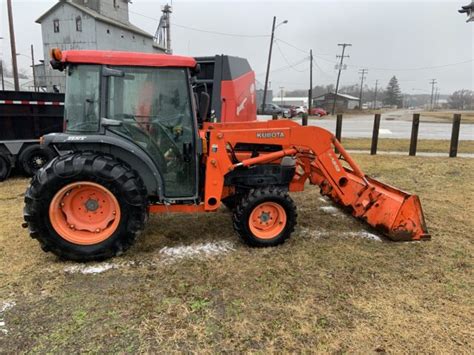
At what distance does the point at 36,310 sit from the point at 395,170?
8.35 metres

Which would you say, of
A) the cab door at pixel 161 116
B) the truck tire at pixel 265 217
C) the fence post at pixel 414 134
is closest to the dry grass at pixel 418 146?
the fence post at pixel 414 134

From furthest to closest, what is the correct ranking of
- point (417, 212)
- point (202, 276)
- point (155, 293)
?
1. point (417, 212)
2. point (202, 276)
3. point (155, 293)

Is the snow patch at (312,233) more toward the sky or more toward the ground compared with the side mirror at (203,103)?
more toward the ground

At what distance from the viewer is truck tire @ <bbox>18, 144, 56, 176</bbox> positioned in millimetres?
8133

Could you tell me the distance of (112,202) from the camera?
3914 mm

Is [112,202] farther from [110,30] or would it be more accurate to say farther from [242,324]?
[110,30]

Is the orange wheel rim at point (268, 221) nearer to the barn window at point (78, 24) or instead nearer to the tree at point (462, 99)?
the barn window at point (78, 24)

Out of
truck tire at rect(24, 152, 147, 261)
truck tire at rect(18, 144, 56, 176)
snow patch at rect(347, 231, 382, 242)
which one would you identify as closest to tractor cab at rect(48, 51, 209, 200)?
truck tire at rect(24, 152, 147, 261)

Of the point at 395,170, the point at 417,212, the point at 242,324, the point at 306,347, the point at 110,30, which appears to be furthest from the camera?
the point at 110,30

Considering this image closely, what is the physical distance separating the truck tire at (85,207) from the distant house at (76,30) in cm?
3093

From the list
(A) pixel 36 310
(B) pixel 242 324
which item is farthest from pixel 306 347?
(A) pixel 36 310

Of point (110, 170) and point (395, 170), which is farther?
point (395, 170)

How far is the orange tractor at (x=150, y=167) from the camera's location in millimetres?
3750

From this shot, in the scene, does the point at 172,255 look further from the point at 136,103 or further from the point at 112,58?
the point at 112,58
